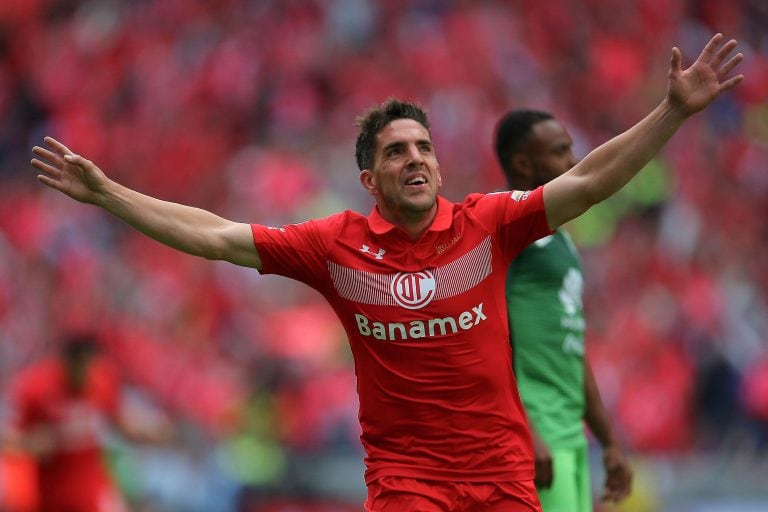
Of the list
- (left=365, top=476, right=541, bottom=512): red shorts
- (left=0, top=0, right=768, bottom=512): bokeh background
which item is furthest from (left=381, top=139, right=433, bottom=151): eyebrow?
(left=0, top=0, right=768, bottom=512): bokeh background

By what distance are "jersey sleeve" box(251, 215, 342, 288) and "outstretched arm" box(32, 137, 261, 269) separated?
4 centimetres

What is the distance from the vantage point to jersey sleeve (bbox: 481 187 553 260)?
4.32 m

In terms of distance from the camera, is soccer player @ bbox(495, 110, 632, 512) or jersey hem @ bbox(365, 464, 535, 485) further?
soccer player @ bbox(495, 110, 632, 512)

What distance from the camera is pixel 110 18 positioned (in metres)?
17.1

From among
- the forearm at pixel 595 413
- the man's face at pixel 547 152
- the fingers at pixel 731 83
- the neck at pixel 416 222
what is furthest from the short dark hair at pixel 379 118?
the forearm at pixel 595 413

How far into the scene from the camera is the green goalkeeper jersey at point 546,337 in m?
5.21

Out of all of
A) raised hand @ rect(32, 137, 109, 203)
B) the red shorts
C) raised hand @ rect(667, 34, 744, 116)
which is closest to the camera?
raised hand @ rect(667, 34, 744, 116)

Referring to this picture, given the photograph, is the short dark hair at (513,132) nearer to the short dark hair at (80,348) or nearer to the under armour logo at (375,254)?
the under armour logo at (375,254)

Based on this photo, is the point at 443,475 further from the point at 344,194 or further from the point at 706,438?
the point at 344,194

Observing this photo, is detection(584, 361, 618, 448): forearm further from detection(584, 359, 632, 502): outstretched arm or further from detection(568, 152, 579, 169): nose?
detection(568, 152, 579, 169): nose

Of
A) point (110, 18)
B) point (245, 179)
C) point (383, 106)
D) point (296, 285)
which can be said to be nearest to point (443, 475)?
point (383, 106)

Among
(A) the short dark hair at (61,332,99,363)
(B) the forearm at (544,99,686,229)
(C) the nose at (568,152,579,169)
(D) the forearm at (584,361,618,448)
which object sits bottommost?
(D) the forearm at (584,361,618,448)

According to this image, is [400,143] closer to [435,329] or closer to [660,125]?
[435,329]

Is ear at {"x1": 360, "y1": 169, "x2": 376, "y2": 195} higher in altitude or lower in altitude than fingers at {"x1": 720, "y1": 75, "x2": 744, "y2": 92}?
higher
